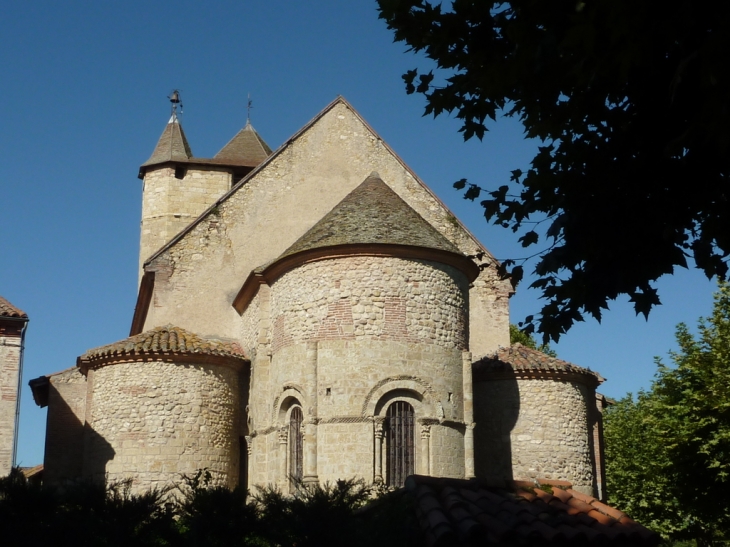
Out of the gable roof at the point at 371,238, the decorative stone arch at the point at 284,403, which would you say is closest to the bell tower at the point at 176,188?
the gable roof at the point at 371,238

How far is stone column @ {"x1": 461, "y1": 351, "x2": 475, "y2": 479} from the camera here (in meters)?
18.9

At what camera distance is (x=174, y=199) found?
100 feet

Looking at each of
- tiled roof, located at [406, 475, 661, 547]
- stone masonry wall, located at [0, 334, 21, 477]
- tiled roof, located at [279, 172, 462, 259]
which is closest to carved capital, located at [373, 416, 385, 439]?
tiled roof, located at [279, 172, 462, 259]

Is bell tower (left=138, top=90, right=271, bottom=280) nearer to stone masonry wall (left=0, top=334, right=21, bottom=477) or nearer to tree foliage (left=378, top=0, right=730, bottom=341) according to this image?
stone masonry wall (left=0, top=334, right=21, bottom=477)

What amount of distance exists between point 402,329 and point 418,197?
22.9 ft

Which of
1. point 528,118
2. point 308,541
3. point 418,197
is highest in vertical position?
point 418,197

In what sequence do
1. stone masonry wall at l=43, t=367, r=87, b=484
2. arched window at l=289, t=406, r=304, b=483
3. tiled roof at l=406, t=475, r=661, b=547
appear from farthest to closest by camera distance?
1. stone masonry wall at l=43, t=367, r=87, b=484
2. arched window at l=289, t=406, r=304, b=483
3. tiled roof at l=406, t=475, r=661, b=547

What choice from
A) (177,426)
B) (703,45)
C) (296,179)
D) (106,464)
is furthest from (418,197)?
(703,45)

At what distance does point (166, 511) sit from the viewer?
409 inches

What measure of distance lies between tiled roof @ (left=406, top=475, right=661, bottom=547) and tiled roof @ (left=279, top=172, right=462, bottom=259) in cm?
622

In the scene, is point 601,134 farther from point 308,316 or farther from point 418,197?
point 418,197

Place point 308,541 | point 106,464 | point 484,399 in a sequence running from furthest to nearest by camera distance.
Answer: point 484,399
point 106,464
point 308,541

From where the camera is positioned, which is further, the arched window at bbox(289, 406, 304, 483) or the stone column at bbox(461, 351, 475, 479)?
the arched window at bbox(289, 406, 304, 483)

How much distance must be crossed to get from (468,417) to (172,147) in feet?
54.4
